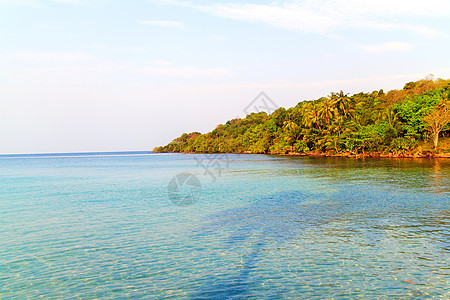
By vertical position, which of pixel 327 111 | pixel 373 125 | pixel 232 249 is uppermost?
pixel 327 111

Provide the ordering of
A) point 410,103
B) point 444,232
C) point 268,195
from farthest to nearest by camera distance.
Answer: point 410,103
point 268,195
point 444,232

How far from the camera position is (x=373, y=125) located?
85188 mm

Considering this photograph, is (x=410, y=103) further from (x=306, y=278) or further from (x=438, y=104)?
(x=306, y=278)

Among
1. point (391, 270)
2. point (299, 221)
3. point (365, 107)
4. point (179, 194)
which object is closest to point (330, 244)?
point (391, 270)

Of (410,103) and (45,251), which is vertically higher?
(410,103)

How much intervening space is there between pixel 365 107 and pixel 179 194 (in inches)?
3462

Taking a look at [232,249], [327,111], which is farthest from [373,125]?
[232,249]

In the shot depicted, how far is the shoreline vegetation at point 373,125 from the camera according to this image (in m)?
75.6

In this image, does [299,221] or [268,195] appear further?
[268,195]

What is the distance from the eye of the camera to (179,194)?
3216cm

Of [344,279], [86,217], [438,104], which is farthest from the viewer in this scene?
[438,104]

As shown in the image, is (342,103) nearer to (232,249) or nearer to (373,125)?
(373,125)

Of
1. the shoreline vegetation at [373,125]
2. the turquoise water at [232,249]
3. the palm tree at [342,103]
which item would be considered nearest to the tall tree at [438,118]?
the shoreline vegetation at [373,125]

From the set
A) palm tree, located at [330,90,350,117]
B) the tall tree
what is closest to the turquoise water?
the tall tree
